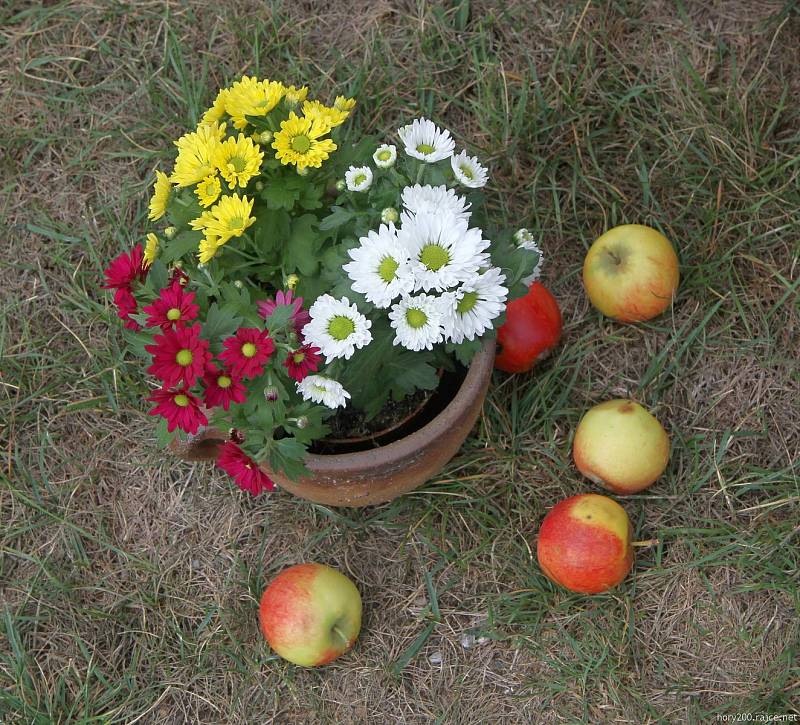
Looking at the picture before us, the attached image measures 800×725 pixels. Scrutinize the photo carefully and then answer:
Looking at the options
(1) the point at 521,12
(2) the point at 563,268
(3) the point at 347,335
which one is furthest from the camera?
(1) the point at 521,12

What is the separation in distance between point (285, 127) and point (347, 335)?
1.33 feet

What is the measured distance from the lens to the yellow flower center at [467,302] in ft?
4.99

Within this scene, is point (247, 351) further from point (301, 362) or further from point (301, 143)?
point (301, 143)

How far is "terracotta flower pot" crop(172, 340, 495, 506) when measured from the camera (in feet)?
5.71

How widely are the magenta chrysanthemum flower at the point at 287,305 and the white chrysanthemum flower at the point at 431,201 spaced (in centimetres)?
25

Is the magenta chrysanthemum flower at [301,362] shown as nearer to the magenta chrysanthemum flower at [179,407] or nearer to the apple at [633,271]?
the magenta chrysanthemum flower at [179,407]

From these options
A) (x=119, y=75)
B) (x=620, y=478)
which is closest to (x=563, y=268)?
(x=620, y=478)

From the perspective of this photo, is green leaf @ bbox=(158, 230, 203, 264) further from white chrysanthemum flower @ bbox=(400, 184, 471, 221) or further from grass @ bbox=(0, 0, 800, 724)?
grass @ bbox=(0, 0, 800, 724)

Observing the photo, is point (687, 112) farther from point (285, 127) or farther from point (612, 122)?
point (285, 127)

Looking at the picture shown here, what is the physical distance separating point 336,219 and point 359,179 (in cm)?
→ 9

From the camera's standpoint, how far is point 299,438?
5.10 feet

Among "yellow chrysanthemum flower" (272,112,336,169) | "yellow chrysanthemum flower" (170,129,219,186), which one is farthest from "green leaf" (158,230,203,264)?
"yellow chrysanthemum flower" (272,112,336,169)

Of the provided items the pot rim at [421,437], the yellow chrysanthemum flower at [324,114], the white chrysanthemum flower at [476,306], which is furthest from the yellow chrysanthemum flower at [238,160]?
the pot rim at [421,437]

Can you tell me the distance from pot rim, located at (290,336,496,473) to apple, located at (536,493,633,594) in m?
0.45
